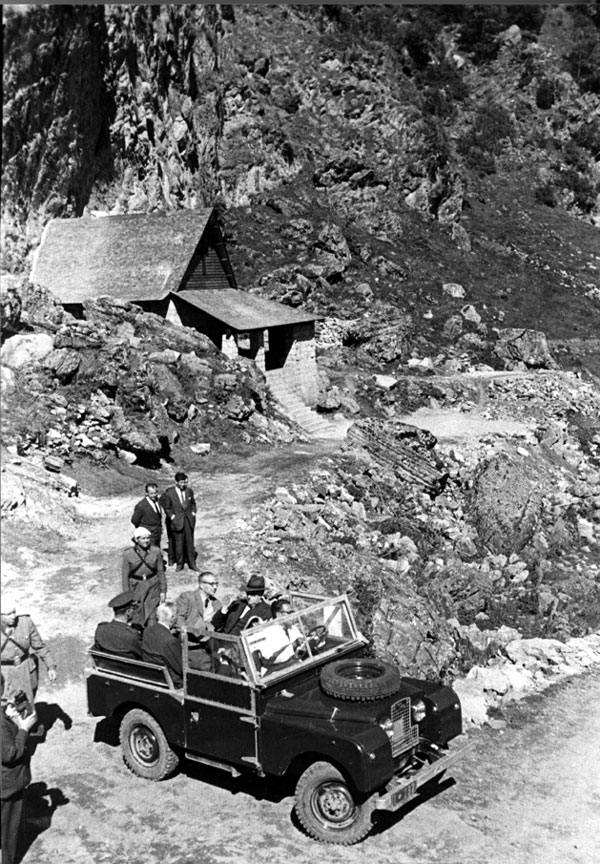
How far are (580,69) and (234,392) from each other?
108ft

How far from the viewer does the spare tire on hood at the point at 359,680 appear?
25.9 feet

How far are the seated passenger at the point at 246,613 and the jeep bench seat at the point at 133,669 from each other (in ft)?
2.58

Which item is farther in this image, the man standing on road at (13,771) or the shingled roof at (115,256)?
the shingled roof at (115,256)

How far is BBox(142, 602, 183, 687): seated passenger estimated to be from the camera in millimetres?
8523

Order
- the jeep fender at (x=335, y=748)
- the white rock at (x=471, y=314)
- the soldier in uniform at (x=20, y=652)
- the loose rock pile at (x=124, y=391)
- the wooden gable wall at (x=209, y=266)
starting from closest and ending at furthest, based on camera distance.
A: the jeep fender at (x=335, y=748), the soldier in uniform at (x=20, y=652), the loose rock pile at (x=124, y=391), the wooden gable wall at (x=209, y=266), the white rock at (x=471, y=314)

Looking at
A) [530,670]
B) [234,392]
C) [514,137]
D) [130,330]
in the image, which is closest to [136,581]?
[530,670]

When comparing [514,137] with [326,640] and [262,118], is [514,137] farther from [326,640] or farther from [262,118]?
[326,640]

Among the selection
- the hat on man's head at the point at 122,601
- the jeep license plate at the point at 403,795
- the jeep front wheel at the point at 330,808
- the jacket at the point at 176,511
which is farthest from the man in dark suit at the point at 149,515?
the jeep license plate at the point at 403,795

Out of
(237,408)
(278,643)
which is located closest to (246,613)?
(278,643)

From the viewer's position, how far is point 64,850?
748 cm

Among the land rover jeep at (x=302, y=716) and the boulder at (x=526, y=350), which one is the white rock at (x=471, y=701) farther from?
the boulder at (x=526, y=350)

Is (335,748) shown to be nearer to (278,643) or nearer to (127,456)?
(278,643)

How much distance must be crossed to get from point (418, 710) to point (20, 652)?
3618 millimetres

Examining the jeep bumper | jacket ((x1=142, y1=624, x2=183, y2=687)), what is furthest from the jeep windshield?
the jeep bumper
